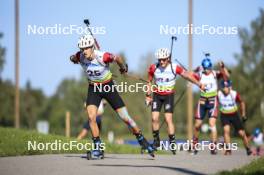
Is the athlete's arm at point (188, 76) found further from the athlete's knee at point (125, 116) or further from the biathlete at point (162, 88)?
the athlete's knee at point (125, 116)

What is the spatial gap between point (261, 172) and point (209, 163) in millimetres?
2634

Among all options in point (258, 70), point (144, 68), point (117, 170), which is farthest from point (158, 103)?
point (144, 68)

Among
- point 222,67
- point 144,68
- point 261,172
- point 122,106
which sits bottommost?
point 261,172

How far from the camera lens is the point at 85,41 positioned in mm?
14453

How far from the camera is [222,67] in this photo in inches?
837

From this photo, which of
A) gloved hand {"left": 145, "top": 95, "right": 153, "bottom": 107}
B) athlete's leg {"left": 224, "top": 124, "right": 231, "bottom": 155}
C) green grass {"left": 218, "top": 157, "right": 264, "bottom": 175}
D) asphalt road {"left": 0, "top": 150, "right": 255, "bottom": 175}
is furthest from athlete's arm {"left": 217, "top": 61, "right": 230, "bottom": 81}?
green grass {"left": 218, "top": 157, "right": 264, "bottom": 175}

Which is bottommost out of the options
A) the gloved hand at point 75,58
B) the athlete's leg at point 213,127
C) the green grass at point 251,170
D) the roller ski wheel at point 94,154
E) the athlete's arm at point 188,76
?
the green grass at point 251,170

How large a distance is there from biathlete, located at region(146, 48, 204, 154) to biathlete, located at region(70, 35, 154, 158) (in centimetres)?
258

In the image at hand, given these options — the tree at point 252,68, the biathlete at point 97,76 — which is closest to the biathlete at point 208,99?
the biathlete at point 97,76

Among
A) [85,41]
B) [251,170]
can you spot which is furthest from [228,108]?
[251,170]

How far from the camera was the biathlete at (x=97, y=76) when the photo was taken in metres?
14.5

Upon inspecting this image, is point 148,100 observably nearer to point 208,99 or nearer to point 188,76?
point 188,76

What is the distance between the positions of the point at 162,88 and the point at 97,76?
3.50 meters

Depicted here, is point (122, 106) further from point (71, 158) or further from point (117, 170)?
point (117, 170)
